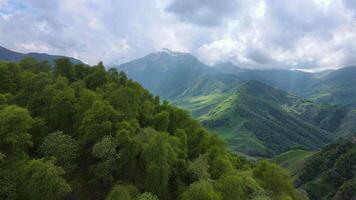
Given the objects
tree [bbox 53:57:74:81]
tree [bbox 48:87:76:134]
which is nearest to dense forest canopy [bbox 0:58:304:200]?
tree [bbox 48:87:76:134]

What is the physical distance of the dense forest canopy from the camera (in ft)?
311

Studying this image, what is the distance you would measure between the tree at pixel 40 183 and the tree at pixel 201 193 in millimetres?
33743

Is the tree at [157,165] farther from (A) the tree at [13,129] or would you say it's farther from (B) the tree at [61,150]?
(A) the tree at [13,129]

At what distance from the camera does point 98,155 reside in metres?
109

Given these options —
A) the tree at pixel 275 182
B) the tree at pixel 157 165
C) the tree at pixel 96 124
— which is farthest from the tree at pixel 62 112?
the tree at pixel 275 182

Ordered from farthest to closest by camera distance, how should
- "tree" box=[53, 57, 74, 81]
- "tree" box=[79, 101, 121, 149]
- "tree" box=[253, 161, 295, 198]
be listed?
"tree" box=[53, 57, 74, 81]
"tree" box=[253, 161, 295, 198]
"tree" box=[79, 101, 121, 149]

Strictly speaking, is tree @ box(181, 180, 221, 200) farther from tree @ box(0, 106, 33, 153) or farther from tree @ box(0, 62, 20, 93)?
tree @ box(0, 62, 20, 93)

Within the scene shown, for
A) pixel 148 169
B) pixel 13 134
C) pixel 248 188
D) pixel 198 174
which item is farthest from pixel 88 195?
pixel 248 188

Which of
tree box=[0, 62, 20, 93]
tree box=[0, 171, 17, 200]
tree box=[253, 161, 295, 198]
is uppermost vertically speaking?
tree box=[0, 62, 20, 93]

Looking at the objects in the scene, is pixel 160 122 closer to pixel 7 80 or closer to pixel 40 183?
pixel 7 80

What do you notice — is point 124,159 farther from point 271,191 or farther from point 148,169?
point 271,191

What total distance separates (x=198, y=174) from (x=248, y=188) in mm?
18218

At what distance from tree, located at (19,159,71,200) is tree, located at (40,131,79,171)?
13896mm

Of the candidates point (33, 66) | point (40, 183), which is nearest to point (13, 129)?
point (40, 183)
